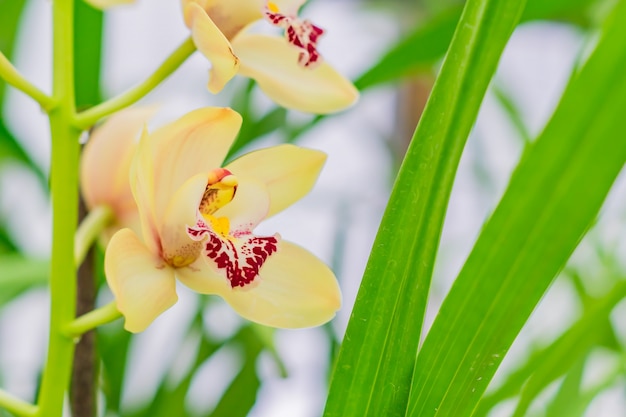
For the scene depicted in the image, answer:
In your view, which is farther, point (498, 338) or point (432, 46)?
point (432, 46)

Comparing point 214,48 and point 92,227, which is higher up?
point 214,48

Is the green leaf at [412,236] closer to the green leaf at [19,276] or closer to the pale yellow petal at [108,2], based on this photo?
the pale yellow petal at [108,2]

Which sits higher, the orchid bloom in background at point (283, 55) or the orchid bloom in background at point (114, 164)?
the orchid bloom in background at point (283, 55)

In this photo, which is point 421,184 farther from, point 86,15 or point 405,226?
point 86,15

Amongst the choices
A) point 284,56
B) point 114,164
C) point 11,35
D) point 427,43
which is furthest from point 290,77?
point 11,35

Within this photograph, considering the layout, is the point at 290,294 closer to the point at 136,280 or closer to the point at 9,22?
the point at 136,280

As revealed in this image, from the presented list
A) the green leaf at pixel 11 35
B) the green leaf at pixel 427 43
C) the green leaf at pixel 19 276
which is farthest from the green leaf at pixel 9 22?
the green leaf at pixel 427 43

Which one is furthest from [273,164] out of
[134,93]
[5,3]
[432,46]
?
[5,3]
